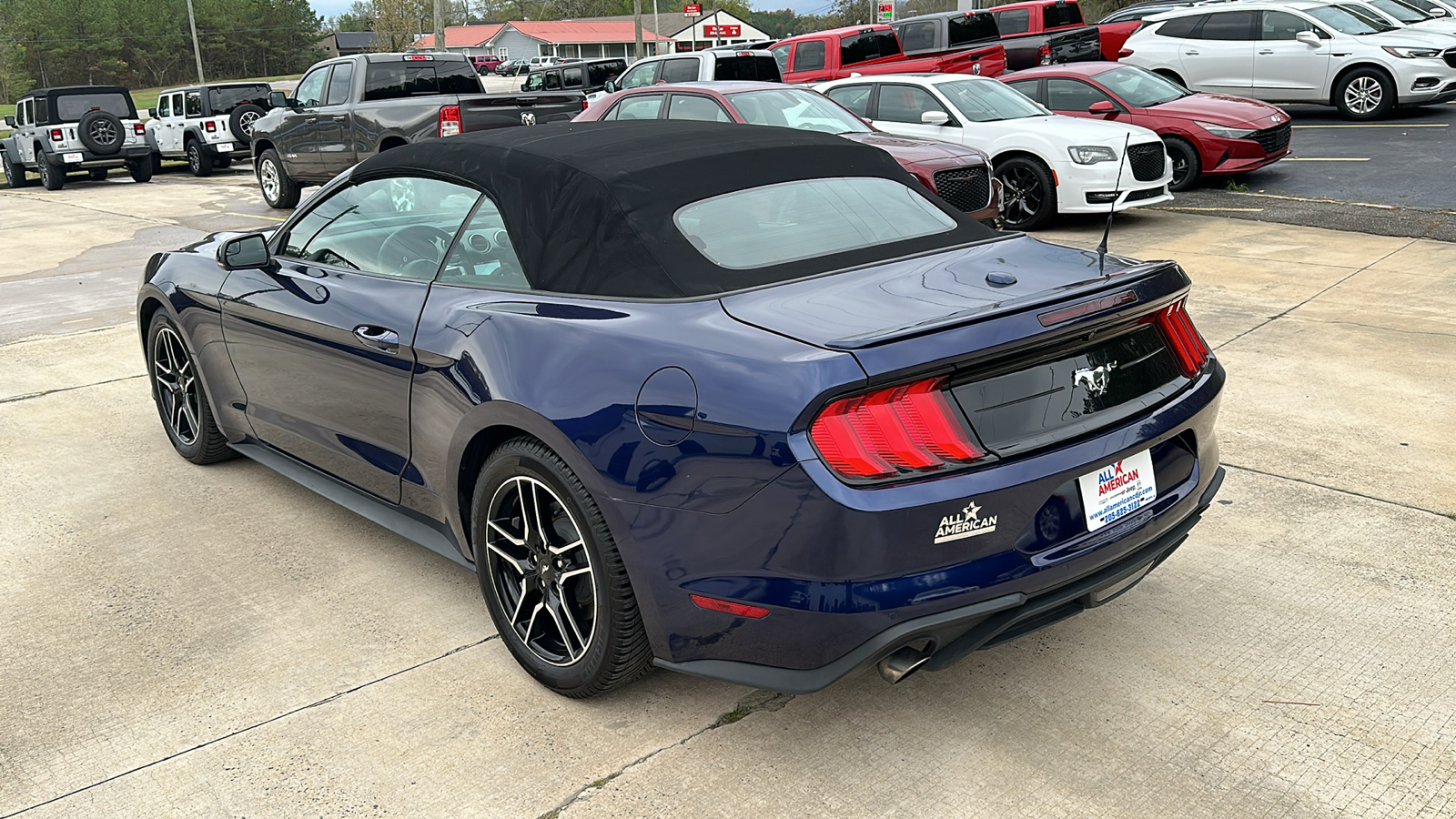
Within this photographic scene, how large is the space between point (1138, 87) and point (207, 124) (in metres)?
16.6

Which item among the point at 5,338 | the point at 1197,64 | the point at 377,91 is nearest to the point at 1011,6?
the point at 1197,64

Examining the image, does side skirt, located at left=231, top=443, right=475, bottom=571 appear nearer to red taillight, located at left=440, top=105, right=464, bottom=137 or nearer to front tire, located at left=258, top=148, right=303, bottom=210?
red taillight, located at left=440, top=105, right=464, bottom=137

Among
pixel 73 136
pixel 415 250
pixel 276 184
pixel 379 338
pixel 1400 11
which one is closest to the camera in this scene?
pixel 379 338

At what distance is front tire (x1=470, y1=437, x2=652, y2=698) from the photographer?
3.00 m

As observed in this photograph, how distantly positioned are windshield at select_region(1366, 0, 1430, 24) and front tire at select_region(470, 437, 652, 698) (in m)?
19.8

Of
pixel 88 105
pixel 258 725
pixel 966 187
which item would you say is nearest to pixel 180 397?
pixel 258 725

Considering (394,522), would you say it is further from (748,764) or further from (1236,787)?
(1236,787)

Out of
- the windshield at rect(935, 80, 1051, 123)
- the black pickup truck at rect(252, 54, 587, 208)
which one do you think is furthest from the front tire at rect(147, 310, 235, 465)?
the windshield at rect(935, 80, 1051, 123)

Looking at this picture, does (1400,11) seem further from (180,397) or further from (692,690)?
(692,690)

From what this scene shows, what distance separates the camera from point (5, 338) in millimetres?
8203

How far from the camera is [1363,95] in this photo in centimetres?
1744

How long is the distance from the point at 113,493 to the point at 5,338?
4054mm

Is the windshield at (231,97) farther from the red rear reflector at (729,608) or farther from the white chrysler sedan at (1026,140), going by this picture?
the red rear reflector at (729,608)

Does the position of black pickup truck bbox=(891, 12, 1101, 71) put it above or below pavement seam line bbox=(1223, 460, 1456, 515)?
above
